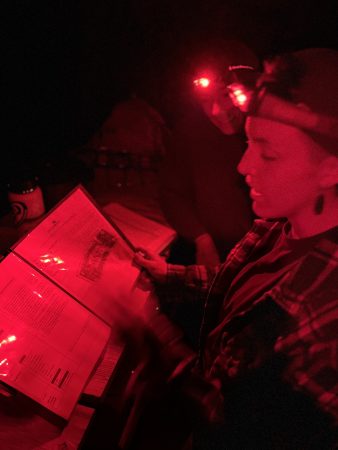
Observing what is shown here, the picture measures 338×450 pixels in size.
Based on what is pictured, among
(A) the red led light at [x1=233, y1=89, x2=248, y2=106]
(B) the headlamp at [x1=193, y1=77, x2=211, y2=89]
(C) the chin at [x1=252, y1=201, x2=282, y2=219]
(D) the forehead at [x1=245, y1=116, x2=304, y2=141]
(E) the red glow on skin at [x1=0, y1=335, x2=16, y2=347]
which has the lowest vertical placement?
(C) the chin at [x1=252, y1=201, x2=282, y2=219]

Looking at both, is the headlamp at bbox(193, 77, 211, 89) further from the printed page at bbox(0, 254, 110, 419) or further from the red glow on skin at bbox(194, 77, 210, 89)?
the printed page at bbox(0, 254, 110, 419)

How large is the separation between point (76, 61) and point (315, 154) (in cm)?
164

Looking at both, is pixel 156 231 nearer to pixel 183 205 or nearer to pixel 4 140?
pixel 183 205

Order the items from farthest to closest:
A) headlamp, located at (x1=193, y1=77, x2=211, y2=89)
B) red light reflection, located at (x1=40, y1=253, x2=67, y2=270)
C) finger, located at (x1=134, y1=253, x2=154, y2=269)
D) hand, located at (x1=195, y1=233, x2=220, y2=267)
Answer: hand, located at (x1=195, y1=233, x2=220, y2=267) → headlamp, located at (x1=193, y1=77, x2=211, y2=89) → finger, located at (x1=134, y1=253, x2=154, y2=269) → red light reflection, located at (x1=40, y1=253, x2=67, y2=270)

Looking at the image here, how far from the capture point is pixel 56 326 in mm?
964

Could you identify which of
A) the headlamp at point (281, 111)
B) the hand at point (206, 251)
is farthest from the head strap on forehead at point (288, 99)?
the hand at point (206, 251)

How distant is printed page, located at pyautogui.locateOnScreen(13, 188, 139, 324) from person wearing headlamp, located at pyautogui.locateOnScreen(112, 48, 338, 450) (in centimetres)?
26

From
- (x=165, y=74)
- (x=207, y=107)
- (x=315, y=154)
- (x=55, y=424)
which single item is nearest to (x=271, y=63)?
(x=315, y=154)

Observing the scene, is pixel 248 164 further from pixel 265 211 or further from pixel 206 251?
pixel 206 251

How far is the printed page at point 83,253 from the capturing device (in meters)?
1.05

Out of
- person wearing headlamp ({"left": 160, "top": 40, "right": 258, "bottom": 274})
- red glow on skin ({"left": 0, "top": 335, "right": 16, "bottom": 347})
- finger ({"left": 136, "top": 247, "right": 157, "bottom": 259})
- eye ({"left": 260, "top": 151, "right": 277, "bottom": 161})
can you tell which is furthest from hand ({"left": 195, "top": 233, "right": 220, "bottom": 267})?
red glow on skin ({"left": 0, "top": 335, "right": 16, "bottom": 347})

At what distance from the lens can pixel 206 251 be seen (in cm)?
174

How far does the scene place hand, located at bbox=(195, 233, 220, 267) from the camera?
1713 millimetres

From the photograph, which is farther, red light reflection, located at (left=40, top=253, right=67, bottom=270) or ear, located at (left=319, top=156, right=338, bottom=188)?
red light reflection, located at (left=40, top=253, right=67, bottom=270)
